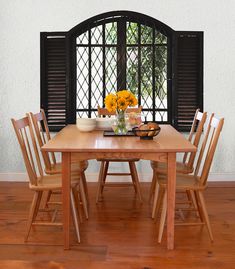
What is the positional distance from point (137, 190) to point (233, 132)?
1.55 meters

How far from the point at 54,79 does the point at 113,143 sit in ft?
7.08

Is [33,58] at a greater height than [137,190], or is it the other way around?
[33,58]

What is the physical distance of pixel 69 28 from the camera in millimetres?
5090

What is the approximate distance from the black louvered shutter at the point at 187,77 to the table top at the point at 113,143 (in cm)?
137

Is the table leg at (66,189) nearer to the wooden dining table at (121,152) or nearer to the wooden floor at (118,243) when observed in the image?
the wooden dining table at (121,152)

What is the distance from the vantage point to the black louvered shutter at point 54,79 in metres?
5.09

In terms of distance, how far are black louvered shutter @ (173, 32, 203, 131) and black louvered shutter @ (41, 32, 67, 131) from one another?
4.30ft

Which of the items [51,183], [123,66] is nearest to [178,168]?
[51,183]

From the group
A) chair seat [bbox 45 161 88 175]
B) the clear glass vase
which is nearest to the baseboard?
chair seat [bbox 45 161 88 175]

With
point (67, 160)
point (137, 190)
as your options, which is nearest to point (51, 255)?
point (67, 160)

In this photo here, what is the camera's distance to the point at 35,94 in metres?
5.19

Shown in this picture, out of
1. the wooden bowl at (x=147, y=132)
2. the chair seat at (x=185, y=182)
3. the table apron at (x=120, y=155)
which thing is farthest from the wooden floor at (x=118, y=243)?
the wooden bowl at (x=147, y=132)

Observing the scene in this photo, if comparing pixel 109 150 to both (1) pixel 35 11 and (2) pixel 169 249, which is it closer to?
(2) pixel 169 249

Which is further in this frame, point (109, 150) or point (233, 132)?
point (233, 132)
